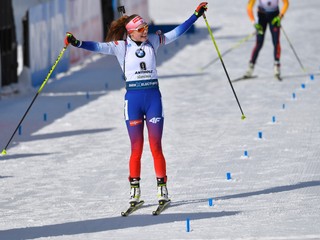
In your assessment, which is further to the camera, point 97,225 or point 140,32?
point 140,32

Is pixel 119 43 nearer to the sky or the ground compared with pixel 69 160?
nearer to the sky

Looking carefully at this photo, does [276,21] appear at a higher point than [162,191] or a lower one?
higher

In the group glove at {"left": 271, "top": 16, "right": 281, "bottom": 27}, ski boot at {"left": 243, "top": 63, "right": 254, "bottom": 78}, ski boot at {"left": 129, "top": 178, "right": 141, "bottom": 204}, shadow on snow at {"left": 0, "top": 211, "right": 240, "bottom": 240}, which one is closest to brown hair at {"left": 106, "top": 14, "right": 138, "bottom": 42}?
ski boot at {"left": 129, "top": 178, "right": 141, "bottom": 204}

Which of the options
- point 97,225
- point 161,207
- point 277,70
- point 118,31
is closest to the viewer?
point 97,225

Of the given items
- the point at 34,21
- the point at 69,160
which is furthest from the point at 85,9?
the point at 69,160

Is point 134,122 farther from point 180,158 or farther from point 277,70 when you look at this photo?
point 277,70

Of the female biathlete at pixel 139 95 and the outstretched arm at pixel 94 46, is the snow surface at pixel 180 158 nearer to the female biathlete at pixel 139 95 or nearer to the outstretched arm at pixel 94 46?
the female biathlete at pixel 139 95

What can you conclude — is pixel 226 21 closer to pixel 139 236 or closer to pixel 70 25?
pixel 70 25

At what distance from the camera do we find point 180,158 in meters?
13.8

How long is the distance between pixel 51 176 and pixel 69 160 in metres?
1.04

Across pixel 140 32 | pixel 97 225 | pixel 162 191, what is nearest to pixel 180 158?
pixel 162 191

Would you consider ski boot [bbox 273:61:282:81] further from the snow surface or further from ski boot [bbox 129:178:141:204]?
ski boot [bbox 129:178:141:204]

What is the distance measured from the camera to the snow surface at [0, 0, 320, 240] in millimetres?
10273

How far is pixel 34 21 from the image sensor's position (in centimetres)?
2148
